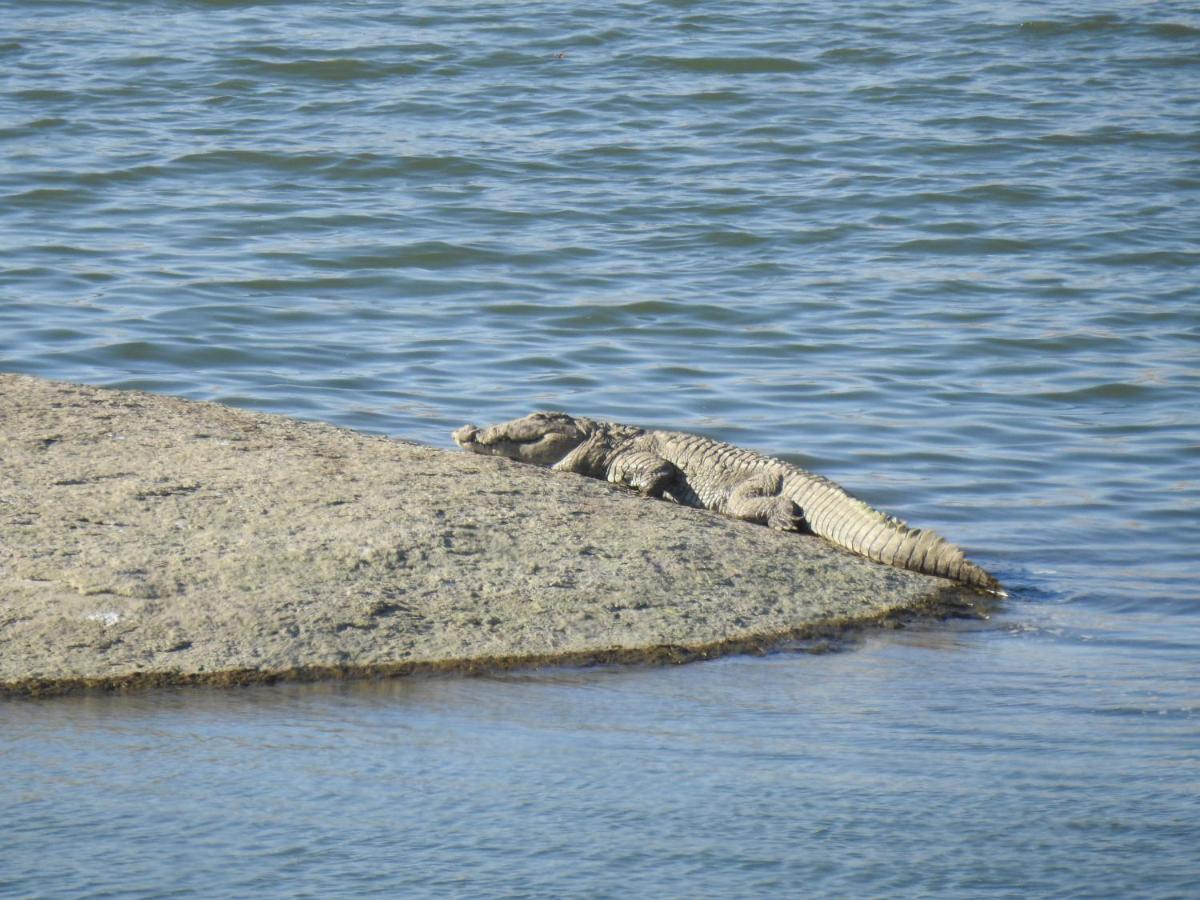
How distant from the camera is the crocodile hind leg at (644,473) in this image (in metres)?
7.31

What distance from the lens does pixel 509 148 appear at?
→ 15523 mm

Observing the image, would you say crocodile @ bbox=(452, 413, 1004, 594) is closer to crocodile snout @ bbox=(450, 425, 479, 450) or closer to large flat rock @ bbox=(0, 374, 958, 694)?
crocodile snout @ bbox=(450, 425, 479, 450)

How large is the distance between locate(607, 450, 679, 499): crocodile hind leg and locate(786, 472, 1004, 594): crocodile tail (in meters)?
0.59

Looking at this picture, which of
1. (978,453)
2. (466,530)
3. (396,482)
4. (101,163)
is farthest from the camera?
(101,163)

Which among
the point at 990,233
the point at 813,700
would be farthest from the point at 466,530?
the point at 990,233

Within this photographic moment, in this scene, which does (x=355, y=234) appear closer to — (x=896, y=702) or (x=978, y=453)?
(x=978, y=453)

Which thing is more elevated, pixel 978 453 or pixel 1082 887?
pixel 1082 887

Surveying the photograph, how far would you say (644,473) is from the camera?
7.33m

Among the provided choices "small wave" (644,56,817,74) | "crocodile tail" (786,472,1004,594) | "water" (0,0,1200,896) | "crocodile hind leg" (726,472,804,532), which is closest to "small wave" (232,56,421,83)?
"water" (0,0,1200,896)

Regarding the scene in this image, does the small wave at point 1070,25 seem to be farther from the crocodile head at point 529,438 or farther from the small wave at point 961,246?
the crocodile head at point 529,438

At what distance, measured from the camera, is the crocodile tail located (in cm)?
604

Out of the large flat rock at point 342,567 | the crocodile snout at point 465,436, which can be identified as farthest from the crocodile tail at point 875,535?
the crocodile snout at point 465,436

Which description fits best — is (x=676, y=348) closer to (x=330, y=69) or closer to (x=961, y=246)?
(x=961, y=246)

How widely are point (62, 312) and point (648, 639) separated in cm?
696
